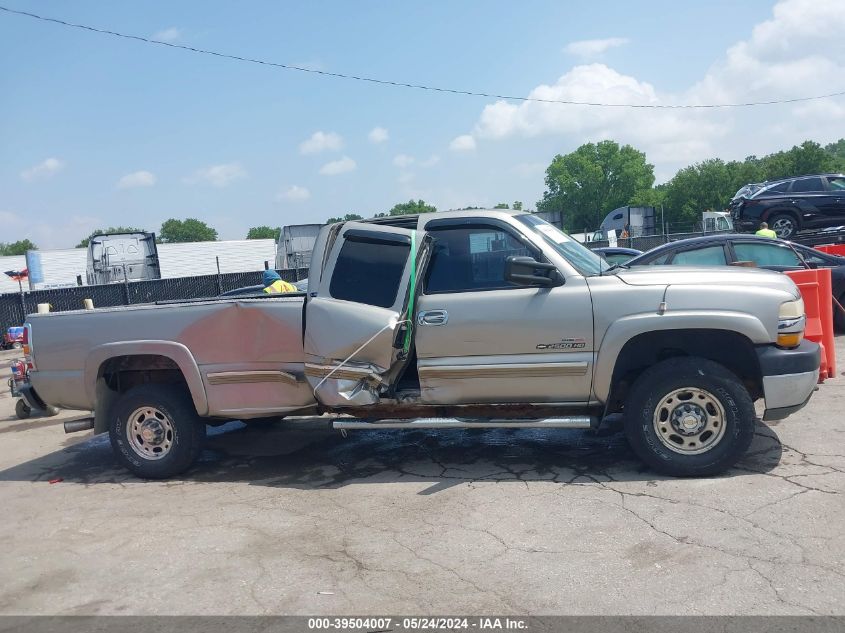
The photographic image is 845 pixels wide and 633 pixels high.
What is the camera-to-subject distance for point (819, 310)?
580cm

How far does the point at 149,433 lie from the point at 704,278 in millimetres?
4674

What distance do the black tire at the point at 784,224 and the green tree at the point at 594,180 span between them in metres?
100

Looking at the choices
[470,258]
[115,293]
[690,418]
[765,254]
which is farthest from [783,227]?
[115,293]

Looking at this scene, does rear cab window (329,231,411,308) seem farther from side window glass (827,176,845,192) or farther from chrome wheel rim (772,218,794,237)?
side window glass (827,176,845,192)

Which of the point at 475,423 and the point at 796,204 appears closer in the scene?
the point at 475,423

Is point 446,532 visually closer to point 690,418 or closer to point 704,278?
point 690,418

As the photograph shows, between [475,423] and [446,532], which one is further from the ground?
[475,423]

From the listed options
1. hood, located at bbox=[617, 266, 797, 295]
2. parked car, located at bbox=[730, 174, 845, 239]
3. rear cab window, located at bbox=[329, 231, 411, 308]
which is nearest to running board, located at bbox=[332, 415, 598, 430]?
rear cab window, located at bbox=[329, 231, 411, 308]

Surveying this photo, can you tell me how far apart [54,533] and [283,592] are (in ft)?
7.30

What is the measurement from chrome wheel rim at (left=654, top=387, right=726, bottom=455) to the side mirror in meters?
1.16

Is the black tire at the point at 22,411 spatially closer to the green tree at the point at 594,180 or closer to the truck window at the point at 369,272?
the truck window at the point at 369,272

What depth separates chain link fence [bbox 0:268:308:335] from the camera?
20.0 metres

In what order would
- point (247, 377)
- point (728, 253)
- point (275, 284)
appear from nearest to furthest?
point (247, 377) → point (275, 284) → point (728, 253)

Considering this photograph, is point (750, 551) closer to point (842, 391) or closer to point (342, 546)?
point (342, 546)
